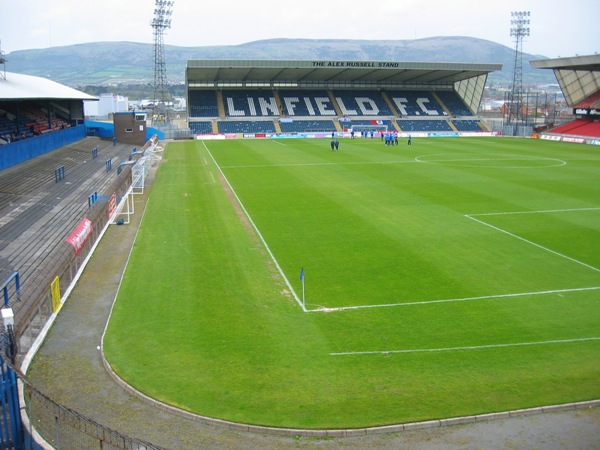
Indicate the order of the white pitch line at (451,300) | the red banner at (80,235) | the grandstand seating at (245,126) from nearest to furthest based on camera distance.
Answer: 1. the white pitch line at (451,300)
2. the red banner at (80,235)
3. the grandstand seating at (245,126)

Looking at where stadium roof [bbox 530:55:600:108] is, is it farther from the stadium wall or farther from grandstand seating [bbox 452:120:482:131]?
the stadium wall

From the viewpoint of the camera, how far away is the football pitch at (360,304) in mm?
12367

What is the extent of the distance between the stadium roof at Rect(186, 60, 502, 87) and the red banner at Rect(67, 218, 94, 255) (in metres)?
54.3

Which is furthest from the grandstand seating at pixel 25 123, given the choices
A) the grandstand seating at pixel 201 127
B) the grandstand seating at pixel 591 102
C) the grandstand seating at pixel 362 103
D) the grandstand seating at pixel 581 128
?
the grandstand seating at pixel 591 102

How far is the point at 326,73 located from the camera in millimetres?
84000

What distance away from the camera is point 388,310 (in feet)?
55.0

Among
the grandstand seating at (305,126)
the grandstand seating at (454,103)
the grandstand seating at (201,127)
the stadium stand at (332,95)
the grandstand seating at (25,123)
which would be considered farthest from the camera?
the grandstand seating at (454,103)

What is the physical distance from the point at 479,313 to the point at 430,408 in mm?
5466

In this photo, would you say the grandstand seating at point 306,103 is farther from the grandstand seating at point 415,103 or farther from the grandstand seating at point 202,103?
the grandstand seating at point 415,103

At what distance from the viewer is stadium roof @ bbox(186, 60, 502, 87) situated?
249ft

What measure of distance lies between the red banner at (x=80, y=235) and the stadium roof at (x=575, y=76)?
206 ft

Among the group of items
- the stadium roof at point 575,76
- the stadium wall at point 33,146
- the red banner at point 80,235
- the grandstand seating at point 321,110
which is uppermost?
the stadium roof at point 575,76

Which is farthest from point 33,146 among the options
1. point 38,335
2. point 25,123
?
point 38,335

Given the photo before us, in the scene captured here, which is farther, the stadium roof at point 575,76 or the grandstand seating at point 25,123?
the stadium roof at point 575,76
